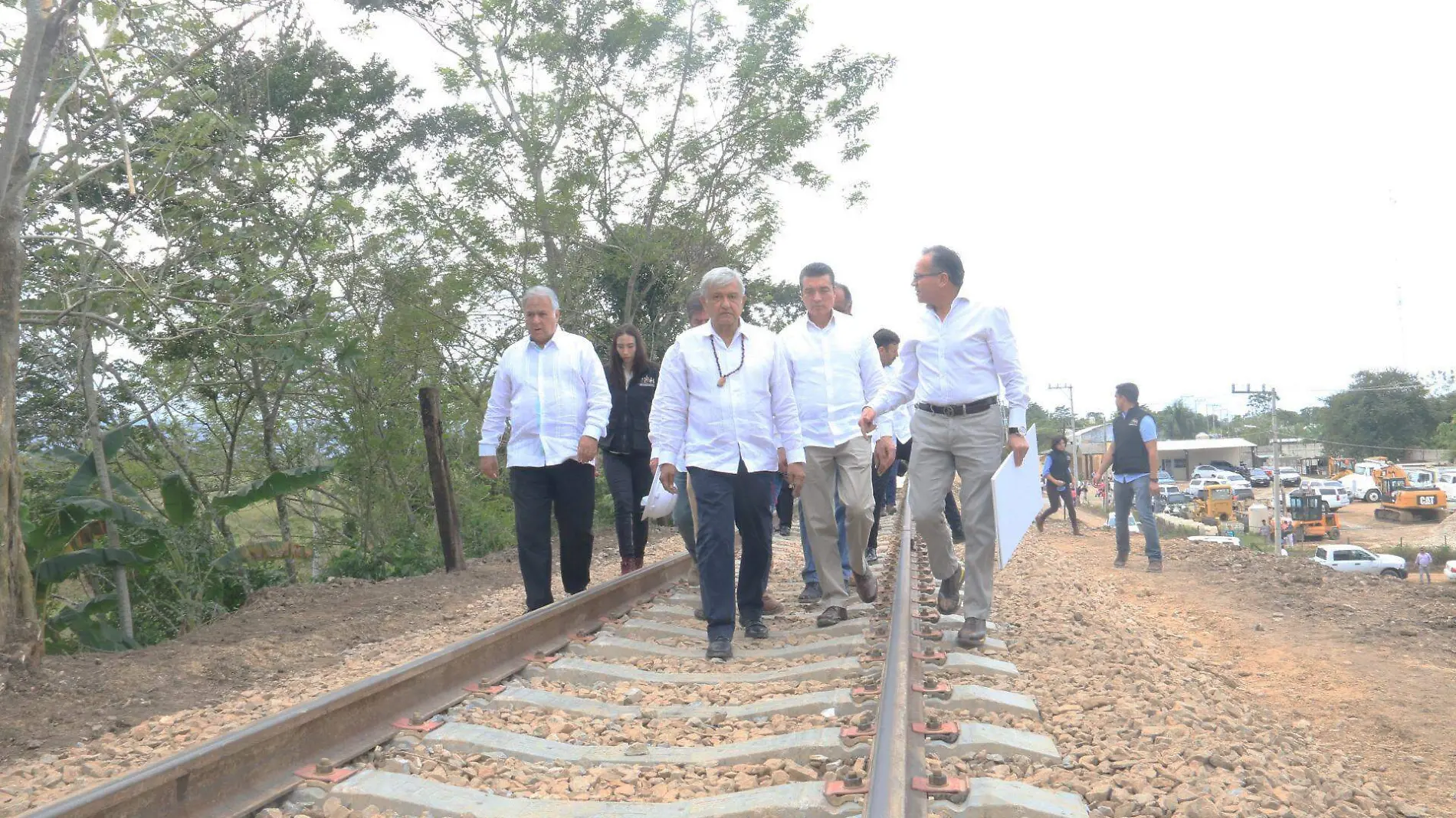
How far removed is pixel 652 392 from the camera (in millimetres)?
7977

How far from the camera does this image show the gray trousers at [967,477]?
5.54m

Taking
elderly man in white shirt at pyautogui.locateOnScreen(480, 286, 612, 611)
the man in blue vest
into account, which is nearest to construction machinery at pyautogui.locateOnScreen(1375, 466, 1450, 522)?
the man in blue vest

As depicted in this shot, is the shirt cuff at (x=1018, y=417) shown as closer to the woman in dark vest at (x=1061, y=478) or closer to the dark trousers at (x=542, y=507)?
the dark trousers at (x=542, y=507)

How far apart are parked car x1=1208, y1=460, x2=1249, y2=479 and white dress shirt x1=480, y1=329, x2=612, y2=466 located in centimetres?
11015

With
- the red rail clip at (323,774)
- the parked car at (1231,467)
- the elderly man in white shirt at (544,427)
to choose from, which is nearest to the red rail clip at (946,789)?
the red rail clip at (323,774)

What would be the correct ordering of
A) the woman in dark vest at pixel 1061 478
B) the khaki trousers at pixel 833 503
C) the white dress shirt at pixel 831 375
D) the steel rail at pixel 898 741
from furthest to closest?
1. the woman in dark vest at pixel 1061 478
2. the white dress shirt at pixel 831 375
3. the khaki trousers at pixel 833 503
4. the steel rail at pixel 898 741

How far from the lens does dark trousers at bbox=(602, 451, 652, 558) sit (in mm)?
8125

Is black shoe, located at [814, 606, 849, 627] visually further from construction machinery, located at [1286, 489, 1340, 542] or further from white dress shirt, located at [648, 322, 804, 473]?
construction machinery, located at [1286, 489, 1340, 542]

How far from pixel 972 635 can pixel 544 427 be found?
9.01ft

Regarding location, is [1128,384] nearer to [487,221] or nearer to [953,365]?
[953,365]

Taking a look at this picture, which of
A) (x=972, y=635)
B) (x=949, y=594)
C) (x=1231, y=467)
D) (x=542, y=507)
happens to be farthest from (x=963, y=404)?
(x=1231, y=467)

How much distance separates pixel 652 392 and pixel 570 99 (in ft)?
31.9

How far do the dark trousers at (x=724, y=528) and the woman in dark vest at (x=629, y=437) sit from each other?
2.19m

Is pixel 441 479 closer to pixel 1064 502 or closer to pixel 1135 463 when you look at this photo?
pixel 1135 463
